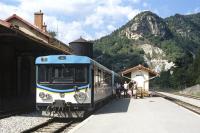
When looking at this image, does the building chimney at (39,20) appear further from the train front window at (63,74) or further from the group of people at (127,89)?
the train front window at (63,74)

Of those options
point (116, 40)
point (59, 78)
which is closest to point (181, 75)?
point (59, 78)

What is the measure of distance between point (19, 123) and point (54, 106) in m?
2.20

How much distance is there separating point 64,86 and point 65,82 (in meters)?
0.20

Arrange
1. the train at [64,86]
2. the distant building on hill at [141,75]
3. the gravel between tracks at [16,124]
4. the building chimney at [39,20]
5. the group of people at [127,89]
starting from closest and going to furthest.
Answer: the gravel between tracks at [16,124] → the train at [64,86] → the group of people at [127,89] → the distant building on hill at [141,75] → the building chimney at [39,20]

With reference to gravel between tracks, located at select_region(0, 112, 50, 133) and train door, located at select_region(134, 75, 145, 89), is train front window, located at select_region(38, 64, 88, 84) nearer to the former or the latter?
gravel between tracks, located at select_region(0, 112, 50, 133)

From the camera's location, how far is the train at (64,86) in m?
18.7

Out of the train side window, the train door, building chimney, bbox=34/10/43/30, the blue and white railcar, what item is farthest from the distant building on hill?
the train side window

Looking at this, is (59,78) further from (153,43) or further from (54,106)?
(153,43)

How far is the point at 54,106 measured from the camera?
Result: 60.8 ft

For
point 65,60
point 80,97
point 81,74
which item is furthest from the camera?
point 65,60

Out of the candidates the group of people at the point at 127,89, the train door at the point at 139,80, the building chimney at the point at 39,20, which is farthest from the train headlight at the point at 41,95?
the building chimney at the point at 39,20

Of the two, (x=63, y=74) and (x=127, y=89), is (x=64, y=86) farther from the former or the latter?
(x=127, y=89)

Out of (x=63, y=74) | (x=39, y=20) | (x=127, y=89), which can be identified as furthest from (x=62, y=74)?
(x=39, y=20)

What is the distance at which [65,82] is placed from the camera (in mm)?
18891
